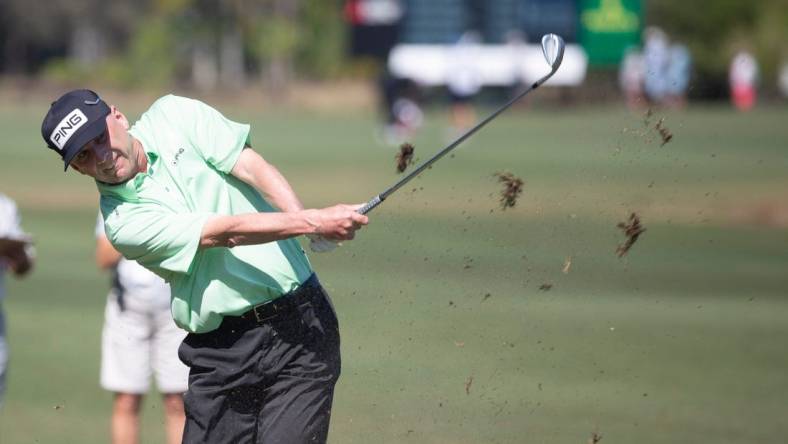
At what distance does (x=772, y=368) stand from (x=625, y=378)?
4.41ft

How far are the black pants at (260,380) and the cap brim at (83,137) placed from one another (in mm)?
984

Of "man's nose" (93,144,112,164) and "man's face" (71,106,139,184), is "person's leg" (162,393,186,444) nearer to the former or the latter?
"man's face" (71,106,139,184)

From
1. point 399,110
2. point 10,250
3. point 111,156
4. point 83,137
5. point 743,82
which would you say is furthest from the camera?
point 743,82

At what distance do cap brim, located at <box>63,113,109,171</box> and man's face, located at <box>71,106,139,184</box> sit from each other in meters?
0.02

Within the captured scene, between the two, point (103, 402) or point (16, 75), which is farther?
point (16, 75)

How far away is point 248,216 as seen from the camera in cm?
542

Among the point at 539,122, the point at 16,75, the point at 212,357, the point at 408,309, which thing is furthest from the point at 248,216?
the point at 16,75

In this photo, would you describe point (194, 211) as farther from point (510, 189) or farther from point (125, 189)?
point (510, 189)

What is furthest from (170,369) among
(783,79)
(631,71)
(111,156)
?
(783,79)

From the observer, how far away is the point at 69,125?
5289 mm

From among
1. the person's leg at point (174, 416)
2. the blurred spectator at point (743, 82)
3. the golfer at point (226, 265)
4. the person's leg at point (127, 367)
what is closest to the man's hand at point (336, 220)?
the golfer at point (226, 265)

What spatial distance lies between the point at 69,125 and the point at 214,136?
2.10 ft

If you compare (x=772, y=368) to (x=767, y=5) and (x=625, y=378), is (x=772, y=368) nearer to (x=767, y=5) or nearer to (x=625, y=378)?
(x=625, y=378)

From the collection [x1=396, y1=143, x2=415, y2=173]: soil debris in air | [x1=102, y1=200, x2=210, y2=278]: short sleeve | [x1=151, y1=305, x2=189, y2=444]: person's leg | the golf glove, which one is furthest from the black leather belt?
[x1=151, y1=305, x2=189, y2=444]: person's leg
